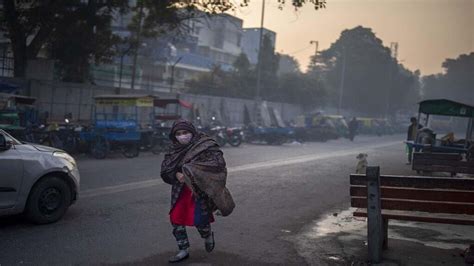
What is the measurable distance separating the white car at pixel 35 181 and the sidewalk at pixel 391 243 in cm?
322

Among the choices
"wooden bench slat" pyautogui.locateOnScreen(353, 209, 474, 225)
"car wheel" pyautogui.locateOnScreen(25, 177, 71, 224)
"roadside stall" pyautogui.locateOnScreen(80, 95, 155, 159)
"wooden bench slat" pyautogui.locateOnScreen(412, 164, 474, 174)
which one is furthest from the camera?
"roadside stall" pyautogui.locateOnScreen(80, 95, 155, 159)

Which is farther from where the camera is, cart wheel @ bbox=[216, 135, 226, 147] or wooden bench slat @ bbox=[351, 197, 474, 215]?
cart wheel @ bbox=[216, 135, 226, 147]

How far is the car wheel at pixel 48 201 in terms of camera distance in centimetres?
586

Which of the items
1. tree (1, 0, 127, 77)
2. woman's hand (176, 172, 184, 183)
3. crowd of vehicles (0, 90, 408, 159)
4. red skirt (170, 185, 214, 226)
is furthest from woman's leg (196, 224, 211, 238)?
tree (1, 0, 127, 77)

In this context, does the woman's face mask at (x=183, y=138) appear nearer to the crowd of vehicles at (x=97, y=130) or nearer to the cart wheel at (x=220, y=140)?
the crowd of vehicles at (x=97, y=130)

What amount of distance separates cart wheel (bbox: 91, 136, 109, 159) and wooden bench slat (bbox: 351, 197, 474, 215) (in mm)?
11056

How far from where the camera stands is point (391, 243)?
5.78 meters

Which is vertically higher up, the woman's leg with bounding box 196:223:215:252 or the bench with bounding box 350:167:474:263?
the bench with bounding box 350:167:474:263

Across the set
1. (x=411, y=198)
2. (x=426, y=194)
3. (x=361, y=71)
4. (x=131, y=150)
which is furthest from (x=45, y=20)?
(x=361, y=71)

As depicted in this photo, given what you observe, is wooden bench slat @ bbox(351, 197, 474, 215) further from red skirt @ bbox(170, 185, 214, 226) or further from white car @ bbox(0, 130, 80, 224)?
white car @ bbox(0, 130, 80, 224)

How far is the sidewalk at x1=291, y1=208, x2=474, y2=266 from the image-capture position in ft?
16.7

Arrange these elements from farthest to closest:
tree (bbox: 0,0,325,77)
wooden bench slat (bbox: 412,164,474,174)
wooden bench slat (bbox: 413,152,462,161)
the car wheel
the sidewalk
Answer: tree (bbox: 0,0,325,77), wooden bench slat (bbox: 413,152,462,161), wooden bench slat (bbox: 412,164,474,174), the car wheel, the sidewalk

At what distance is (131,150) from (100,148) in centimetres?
125

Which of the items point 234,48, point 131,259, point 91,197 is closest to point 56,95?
point 91,197
